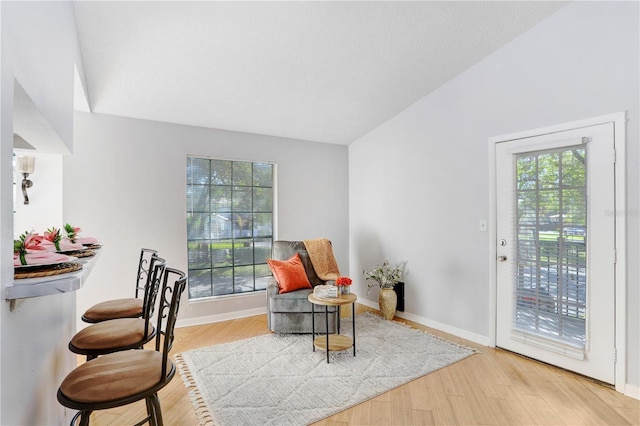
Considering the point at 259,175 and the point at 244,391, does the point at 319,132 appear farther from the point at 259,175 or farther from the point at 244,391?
the point at 244,391

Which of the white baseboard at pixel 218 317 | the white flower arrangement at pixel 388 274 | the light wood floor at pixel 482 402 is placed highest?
the white flower arrangement at pixel 388 274

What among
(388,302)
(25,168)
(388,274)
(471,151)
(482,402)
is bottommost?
(482,402)

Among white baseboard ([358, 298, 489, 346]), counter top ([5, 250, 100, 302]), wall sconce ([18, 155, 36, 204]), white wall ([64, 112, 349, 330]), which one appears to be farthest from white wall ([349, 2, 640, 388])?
wall sconce ([18, 155, 36, 204])

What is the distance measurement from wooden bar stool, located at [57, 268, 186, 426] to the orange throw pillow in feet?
7.01

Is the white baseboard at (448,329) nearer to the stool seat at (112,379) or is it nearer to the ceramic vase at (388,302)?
the ceramic vase at (388,302)

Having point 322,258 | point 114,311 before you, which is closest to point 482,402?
point 322,258

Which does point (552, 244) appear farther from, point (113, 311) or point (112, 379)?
point (113, 311)

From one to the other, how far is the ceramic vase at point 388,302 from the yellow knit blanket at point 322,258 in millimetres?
605

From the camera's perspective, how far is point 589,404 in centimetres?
228

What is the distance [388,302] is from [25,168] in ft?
12.2

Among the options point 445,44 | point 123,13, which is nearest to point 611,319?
point 445,44

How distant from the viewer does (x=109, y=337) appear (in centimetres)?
169

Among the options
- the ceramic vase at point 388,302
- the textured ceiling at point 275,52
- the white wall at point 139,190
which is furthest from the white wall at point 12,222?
the ceramic vase at point 388,302

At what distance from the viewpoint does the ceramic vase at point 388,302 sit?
13.0 ft
